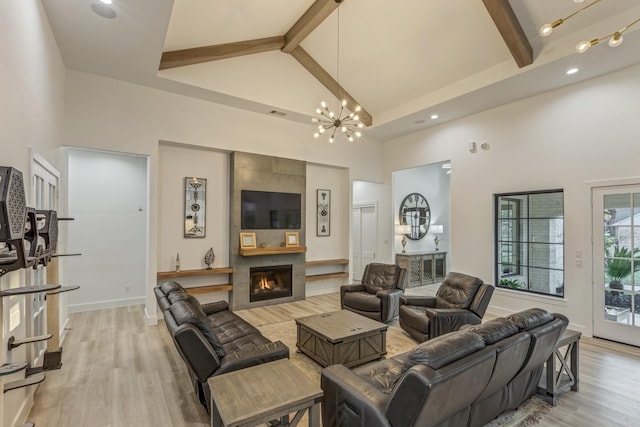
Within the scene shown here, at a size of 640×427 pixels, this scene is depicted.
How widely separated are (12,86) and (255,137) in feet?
13.4

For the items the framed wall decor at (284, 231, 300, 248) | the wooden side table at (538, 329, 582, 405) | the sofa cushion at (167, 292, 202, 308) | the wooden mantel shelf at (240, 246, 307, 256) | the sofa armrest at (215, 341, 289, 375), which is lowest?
the wooden side table at (538, 329, 582, 405)

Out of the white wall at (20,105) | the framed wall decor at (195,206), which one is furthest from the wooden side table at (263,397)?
the framed wall decor at (195,206)

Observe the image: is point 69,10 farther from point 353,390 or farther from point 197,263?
point 353,390

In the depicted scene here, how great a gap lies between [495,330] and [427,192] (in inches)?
286

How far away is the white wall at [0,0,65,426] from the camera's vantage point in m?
2.30

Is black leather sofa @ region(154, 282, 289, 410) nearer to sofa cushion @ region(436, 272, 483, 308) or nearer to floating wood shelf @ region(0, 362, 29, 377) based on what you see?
floating wood shelf @ region(0, 362, 29, 377)

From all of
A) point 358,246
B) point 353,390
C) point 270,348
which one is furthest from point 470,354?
point 358,246

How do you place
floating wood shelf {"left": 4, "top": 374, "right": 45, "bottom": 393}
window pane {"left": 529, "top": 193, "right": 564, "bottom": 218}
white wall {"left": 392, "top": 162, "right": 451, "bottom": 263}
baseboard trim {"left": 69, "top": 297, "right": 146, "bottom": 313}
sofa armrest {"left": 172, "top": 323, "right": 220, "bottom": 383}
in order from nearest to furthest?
floating wood shelf {"left": 4, "top": 374, "right": 45, "bottom": 393} → sofa armrest {"left": 172, "top": 323, "right": 220, "bottom": 383} → window pane {"left": 529, "top": 193, "right": 564, "bottom": 218} → baseboard trim {"left": 69, "top": 297, "right": 146, "bottom": 313} → white wall {"left": 392, "top": 162, "right": 451, "bottom": 263}

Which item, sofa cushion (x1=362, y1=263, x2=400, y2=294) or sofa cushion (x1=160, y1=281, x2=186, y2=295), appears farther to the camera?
sofa cushion (x1=362, y1=263, x2=400, y2=294)

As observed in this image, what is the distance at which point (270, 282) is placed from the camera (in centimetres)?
663

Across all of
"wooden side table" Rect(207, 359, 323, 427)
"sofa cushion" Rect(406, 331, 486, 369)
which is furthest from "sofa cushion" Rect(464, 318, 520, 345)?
"wooden side table" Rect(207, 359, 323, 427)

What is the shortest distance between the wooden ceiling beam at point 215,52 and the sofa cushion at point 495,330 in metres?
5.33

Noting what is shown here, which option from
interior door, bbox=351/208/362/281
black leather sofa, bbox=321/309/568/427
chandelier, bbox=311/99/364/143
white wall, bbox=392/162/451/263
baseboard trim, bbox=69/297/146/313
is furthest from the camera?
interior door, bbox=351/208/362/281

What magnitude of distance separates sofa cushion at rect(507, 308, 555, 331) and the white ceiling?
3.63 meters
